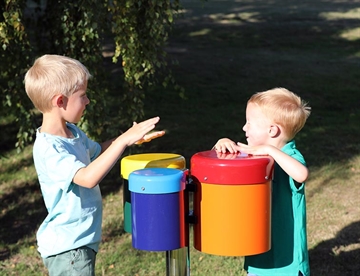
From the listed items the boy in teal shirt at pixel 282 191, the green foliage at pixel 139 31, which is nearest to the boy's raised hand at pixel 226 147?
the boy in teal shirt at pixel 282 191

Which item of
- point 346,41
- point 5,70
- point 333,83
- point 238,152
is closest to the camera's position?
point 238,152

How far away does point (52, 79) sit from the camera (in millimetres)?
2559

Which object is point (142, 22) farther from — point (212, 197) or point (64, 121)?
point (212, 197)

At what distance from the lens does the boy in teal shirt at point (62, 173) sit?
2.55m

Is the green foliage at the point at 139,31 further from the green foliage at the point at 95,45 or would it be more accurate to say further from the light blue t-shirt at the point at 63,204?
the light blue t-shirt at the point at 63,204

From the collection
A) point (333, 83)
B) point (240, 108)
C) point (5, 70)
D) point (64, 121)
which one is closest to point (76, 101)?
point (64, 121)

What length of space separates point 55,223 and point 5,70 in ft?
10.6

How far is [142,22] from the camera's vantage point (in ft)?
16.6

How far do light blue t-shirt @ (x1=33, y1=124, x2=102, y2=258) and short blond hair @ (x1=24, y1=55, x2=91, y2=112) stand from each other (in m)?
0.16

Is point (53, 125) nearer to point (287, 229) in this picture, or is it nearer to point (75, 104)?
point (75, 104)

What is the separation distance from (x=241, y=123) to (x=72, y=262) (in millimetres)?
5970

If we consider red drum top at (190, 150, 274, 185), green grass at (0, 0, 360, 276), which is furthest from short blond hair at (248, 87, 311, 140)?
green grass at (0, 0, 360, 276)

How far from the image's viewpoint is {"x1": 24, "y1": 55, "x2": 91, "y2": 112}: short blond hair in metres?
2.56

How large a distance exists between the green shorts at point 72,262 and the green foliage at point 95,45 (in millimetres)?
2461
